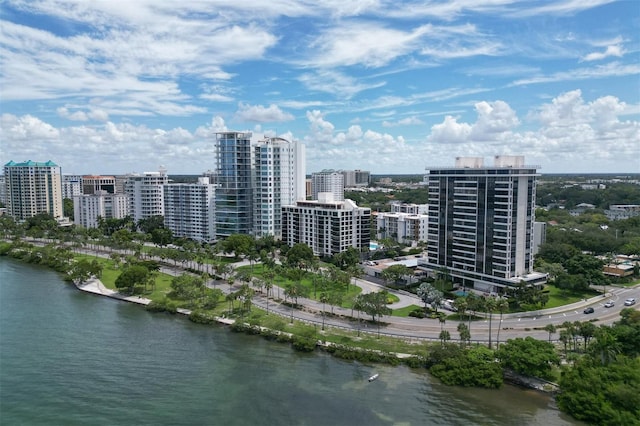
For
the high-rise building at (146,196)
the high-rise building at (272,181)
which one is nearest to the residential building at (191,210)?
the high-rise building at (146,196)

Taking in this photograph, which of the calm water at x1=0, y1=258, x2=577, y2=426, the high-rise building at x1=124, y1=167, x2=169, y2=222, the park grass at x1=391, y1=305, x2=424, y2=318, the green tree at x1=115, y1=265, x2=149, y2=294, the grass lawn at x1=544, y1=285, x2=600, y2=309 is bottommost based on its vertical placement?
the calm water at x1=0, y1=258, x2=577, y2=426

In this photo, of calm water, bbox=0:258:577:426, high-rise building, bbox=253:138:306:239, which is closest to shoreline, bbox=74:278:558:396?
calm water, bbox=0:258:577:426

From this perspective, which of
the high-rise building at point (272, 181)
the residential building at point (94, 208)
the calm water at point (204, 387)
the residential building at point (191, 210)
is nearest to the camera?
the calm water at point (204, 387)

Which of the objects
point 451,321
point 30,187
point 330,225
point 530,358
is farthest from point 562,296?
point 30,187

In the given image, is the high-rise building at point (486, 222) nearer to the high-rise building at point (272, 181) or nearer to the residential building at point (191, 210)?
the high-rise building at point (272, 181)

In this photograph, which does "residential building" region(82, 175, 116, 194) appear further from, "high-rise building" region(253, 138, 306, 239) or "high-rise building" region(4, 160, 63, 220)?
"high-rise building" region(253, 138, 306, 239)

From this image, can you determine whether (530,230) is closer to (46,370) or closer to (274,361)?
(274,361)

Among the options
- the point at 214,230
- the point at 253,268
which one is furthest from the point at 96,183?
the point at 253,268
